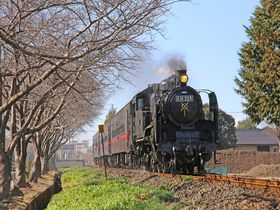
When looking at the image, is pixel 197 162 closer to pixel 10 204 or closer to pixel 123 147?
pixel 10 204

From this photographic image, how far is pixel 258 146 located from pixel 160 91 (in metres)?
59.4

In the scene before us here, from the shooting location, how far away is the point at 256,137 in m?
81.9

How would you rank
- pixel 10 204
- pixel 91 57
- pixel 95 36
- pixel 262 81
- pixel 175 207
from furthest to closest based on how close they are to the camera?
pixel 262 81 < pixel 10 204 < pixel 91 57 < pixel 95 36 < pixel 175 207

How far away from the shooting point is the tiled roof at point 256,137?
264 feet

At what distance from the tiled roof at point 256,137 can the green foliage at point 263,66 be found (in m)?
41.6

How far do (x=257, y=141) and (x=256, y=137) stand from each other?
4.33 ft

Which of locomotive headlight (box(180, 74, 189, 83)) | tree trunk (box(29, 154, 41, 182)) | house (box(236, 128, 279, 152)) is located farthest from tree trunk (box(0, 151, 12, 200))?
house (box(236, 128, 279, 152))

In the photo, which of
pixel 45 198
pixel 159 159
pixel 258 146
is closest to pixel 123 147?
pixel 45 198

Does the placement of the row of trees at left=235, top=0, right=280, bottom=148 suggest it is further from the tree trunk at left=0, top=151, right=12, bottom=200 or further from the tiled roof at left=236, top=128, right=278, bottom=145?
the tiled roof at left=236, top=128, right=278, bottom=145

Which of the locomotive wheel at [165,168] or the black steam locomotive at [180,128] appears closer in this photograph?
the black steam locomotive at [180,128]

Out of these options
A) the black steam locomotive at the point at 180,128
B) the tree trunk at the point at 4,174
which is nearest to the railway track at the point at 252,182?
the black steam locomotive at the point at 180,128

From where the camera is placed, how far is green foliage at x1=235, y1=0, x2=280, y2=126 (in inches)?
1390

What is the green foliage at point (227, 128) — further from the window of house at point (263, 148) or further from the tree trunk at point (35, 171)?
the tree trunk at point (35, 171)

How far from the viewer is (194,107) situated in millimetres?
21875
